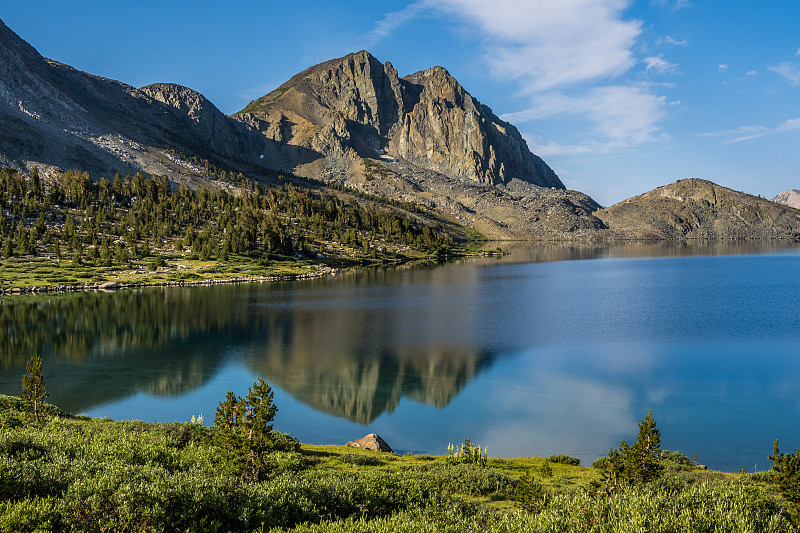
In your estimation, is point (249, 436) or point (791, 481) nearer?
point (791, 481)

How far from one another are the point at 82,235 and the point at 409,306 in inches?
4928

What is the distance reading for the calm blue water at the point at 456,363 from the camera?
1582 inches

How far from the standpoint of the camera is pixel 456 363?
57188 mm

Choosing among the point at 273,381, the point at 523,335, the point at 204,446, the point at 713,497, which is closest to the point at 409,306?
the point at 523,335

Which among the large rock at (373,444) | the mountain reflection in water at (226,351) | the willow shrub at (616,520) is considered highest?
the willow shrub at (616,520)

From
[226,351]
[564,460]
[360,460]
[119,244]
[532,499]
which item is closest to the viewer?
[532,499]

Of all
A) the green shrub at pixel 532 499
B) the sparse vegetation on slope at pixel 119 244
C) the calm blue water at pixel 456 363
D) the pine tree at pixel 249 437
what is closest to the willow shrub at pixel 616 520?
the green shrub at pixel 532 499

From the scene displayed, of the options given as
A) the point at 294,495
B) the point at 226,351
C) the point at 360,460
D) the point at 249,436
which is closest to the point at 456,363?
the point at 226,351

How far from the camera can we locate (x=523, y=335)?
71438mm

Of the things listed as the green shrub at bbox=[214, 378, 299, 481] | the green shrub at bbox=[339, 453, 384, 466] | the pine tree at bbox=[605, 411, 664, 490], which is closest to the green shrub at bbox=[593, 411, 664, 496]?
the pine tree at bbox=[605, 411, 664, 490]

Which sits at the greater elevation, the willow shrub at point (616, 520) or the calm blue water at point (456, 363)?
the willow shrub at point (616, 520)

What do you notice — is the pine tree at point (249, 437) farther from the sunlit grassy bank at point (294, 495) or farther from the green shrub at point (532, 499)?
the green shrub at point (532, 499)

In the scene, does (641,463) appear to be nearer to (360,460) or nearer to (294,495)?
(360,460)

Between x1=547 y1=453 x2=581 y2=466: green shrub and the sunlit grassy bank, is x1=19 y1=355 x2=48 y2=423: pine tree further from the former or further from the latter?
x1=547 y1=453 x2=581 y2=466: green shrub
